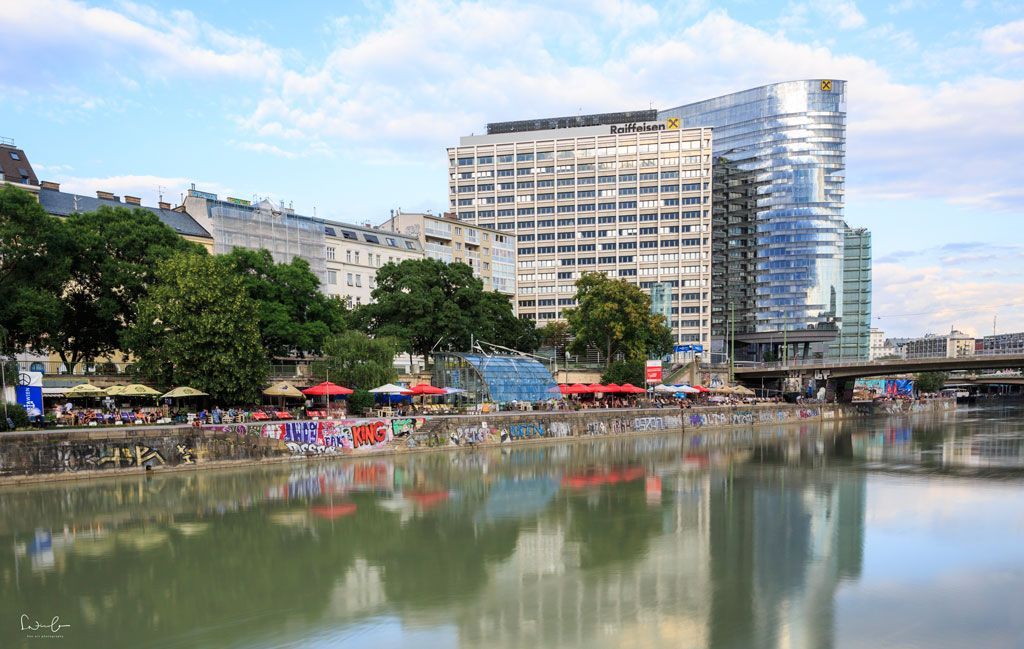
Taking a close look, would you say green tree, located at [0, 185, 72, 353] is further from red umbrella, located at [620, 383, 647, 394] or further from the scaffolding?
red umbrella, located at [620, 383, 647, 394]

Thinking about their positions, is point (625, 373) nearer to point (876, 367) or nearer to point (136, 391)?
point (876, 367)

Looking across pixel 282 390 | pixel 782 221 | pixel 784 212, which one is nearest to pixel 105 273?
pixel 282 390

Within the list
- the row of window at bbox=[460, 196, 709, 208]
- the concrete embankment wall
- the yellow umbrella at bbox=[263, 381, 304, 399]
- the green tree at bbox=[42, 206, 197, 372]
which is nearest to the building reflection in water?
the concrete embankment wall

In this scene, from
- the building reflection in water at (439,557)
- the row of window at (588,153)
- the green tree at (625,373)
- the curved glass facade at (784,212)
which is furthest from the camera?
the curved glass facade at (784,212)

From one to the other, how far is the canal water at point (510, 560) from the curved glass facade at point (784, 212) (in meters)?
131

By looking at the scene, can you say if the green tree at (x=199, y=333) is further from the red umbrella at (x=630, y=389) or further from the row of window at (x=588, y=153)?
the row of window at (x=588, y=153)

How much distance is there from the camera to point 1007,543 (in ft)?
94.4

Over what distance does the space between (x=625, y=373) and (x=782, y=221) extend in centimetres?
10399

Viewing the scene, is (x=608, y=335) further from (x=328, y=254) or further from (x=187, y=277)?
(x=187, y=277)

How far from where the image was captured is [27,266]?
156 ft

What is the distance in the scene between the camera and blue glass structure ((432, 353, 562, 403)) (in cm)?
6656

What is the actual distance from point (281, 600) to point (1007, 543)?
1025 inches

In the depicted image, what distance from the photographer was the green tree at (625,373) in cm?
8600

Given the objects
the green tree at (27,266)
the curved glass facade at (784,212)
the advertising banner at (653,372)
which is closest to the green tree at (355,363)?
the green tree at (27,266)
